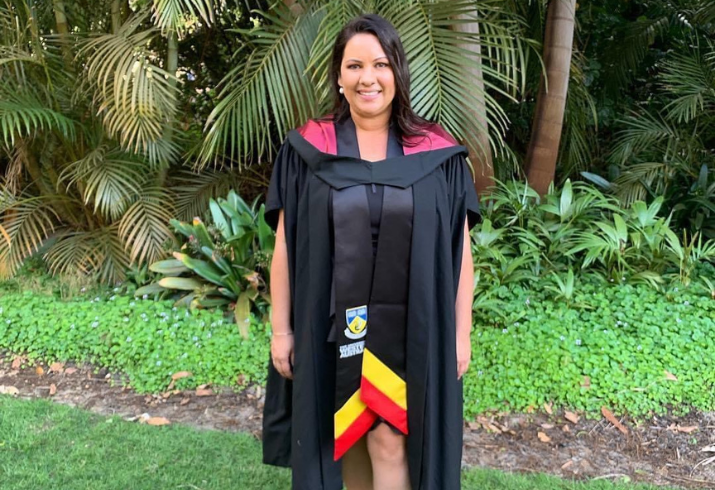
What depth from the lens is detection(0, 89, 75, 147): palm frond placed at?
155 inches

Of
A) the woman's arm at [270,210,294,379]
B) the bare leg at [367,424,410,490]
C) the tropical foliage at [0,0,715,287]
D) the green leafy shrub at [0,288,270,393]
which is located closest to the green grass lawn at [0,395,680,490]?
the green leafy shrub at [0,288,270,393]

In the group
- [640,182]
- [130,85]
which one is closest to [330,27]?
[130,85]

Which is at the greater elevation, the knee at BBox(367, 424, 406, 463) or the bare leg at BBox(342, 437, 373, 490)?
the knee at BBox(367, 424, 406, 463)

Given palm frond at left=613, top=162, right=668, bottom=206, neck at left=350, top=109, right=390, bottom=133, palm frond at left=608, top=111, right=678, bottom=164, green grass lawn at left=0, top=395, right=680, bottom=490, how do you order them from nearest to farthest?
neck at left=350, top=109, right=390, bottom=133
green grass lawn at left=0, top=395, right=680, bottom=490
palm frond at left=613, top=162, right=668, bottom=206
palm frond at left=608, top=111, right=678, bottom=164

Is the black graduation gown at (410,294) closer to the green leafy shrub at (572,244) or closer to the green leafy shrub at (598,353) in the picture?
the green leafy shrub at (598,353)

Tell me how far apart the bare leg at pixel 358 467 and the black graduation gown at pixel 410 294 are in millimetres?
164

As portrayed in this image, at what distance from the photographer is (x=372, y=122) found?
179 cm

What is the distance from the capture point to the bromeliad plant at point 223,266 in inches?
164

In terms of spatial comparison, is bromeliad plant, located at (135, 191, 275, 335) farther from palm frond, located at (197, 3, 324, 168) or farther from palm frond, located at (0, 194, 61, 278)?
palm frond, located at (0, 194, 61, 278)

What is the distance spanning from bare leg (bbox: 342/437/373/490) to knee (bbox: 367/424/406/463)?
0.54 feet

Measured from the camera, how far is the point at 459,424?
193cm

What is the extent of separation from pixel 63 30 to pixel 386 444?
433 centimetres

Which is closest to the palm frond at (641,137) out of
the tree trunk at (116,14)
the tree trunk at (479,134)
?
the tree trunk at (479,134)

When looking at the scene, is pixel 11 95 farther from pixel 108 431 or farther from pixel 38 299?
pixel 108 431
